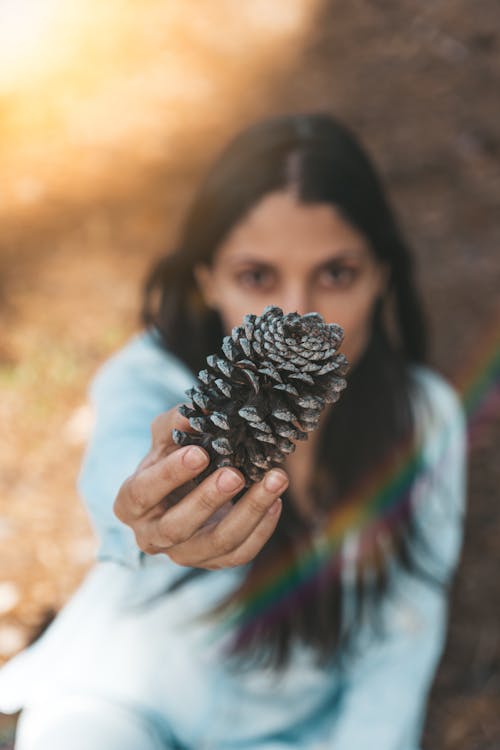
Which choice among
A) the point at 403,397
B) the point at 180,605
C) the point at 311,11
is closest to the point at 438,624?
the point at 403,397

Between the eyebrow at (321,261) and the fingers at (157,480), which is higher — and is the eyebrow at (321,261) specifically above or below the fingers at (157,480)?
below

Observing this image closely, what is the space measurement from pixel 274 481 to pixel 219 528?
9 cm

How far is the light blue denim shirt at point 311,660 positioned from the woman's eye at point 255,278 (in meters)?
0.22

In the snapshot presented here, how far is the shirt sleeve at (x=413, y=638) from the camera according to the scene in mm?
1767

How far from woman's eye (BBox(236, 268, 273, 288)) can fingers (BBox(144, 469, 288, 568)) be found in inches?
30.9

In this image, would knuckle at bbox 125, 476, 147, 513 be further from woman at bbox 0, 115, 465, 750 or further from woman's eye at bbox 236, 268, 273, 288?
woman's eye at bbox 236, 268, 273, 288

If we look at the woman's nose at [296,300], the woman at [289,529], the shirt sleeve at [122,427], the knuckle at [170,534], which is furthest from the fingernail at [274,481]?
the woman's nose at [296,300]

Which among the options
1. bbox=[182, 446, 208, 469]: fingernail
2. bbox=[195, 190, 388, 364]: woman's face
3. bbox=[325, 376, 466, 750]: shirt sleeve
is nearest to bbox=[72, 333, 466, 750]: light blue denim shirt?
bbox=[325, 376, 466, 750]: shirt sleeve

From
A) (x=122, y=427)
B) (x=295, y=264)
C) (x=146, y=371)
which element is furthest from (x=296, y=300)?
(x=122, y=427)

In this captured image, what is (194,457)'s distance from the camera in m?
0.65

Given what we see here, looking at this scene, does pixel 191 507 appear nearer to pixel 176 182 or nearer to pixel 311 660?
pixel 311 660

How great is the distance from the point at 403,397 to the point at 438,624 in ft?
1.84

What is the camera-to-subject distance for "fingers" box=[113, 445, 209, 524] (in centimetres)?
65

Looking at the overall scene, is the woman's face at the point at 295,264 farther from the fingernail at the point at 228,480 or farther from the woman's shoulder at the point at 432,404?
the fingernail at the point at 228,480
